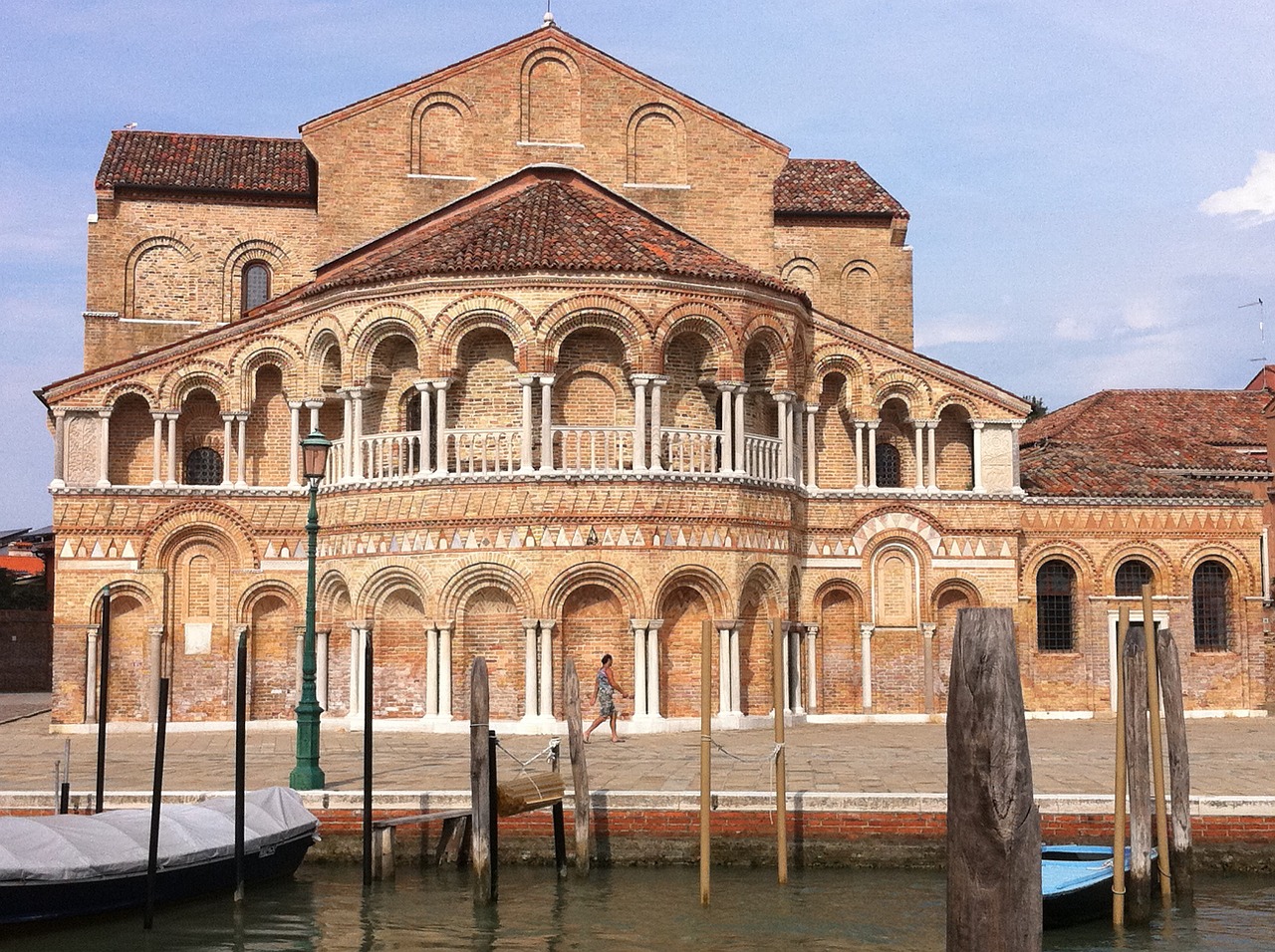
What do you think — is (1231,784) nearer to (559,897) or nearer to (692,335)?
(559,897)

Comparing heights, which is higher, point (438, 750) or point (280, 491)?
point (280, 491)

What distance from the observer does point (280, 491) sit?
27.7 meters

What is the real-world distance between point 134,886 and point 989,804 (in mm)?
9614

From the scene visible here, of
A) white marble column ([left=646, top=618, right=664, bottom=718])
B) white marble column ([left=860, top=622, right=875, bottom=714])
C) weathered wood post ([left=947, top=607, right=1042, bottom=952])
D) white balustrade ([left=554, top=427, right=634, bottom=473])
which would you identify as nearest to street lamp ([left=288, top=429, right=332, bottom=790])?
white balustrade ([left=554, top=427, right=634, bottom=473])

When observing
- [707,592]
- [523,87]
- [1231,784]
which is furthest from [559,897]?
[523,87]

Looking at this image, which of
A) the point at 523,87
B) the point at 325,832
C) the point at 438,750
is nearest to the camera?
the point at 325,832

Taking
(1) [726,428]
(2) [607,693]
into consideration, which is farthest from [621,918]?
(1) [726,428]

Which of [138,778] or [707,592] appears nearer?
[138,778]

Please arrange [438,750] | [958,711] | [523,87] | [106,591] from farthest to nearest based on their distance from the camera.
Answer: [523,87]
[106,591]
[438,750]
[958,711]

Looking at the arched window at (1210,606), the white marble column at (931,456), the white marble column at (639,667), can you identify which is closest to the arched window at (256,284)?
the white marble column at (639,667)

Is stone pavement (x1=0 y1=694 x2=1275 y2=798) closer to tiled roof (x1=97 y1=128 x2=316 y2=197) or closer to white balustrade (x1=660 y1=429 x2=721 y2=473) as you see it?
white balustrade (x1=660 y1=429 x2=721 y2=473)

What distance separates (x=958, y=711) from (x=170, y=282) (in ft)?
88.0

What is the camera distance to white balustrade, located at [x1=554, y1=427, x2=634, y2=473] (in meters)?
25.1

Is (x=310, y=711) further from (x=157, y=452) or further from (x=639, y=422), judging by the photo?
(x=157, y=452)
